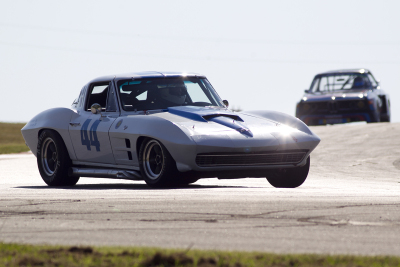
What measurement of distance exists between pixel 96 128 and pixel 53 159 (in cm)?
132

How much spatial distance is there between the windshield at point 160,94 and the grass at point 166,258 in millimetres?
5263

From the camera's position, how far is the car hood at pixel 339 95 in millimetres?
19953

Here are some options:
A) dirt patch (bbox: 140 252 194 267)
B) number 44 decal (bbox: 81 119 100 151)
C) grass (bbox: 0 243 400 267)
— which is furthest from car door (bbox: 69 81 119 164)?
dirt patch (bbox: 140 252 194 267)

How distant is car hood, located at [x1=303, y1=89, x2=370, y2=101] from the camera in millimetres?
19953

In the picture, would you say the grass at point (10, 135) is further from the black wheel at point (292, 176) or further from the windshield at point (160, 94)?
the black wheel at point (292, 176)

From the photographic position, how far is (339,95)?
20.1 metres

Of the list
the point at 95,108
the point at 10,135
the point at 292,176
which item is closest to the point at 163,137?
the point at 95,108

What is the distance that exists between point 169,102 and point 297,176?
75.9 inches

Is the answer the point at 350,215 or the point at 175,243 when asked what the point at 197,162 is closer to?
the point at 350,215

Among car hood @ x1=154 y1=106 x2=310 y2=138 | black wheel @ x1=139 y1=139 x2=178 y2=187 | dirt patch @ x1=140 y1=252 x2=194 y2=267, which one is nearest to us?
dirt patch @ x1=140 y1=252 x2=194 y2=267

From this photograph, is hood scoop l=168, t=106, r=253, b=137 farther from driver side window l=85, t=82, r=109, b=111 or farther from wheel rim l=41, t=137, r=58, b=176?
wheel rim l=41, t=137, r=58, b=176

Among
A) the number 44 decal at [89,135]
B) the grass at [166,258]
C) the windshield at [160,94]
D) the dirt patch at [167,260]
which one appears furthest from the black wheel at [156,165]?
the dirt patch at [167,260]

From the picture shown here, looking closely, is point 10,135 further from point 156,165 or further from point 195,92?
point 156,165

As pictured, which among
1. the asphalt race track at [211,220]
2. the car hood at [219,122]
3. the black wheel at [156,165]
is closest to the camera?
the asphalt race track at [211,220]
